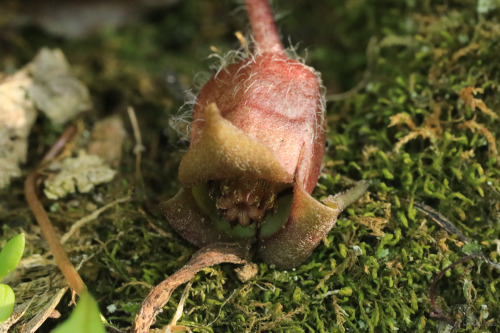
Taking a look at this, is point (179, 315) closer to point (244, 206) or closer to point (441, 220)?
point (244, 206)

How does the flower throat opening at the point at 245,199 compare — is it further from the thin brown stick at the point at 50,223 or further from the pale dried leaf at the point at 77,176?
the pale dried leaf at the point at 77,176

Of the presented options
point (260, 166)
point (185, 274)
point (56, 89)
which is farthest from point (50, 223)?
point (260, 166)

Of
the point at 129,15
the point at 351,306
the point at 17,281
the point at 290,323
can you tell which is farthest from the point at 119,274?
the point at 129,15

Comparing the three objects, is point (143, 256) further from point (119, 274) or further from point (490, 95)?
point (490, 95)

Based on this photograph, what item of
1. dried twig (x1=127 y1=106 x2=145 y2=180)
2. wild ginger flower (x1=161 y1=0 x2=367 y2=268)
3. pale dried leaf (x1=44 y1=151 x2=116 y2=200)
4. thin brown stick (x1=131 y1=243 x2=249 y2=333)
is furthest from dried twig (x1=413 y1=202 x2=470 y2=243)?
pale dried leaf (x1=44 y1=151 x2=116 y2=200)

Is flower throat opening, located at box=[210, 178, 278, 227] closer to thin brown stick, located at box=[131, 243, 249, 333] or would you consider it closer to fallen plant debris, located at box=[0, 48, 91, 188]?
thin brown stick, located at box=[131, 243, 249, 333]

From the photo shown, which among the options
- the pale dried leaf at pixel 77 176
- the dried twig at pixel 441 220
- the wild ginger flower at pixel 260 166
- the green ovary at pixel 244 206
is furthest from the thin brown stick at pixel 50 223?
the dried twig at pixel 441 220
